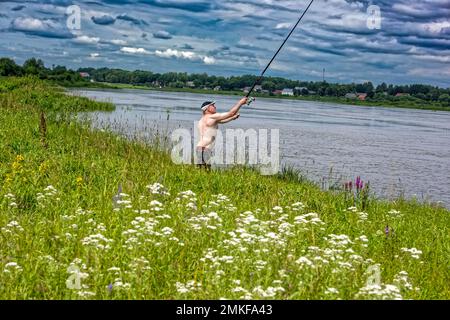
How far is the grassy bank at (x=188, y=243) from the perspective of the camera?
18.3 feet

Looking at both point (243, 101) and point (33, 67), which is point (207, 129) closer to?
point (243, 101)

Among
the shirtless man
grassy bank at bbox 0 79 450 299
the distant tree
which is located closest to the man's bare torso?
the shirtless man

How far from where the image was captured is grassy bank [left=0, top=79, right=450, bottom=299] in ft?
18.3

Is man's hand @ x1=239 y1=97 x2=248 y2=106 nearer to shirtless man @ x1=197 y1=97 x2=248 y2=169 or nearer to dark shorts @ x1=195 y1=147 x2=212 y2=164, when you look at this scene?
shirtless man @ x1=197 y1=97 x2=248 y2=169

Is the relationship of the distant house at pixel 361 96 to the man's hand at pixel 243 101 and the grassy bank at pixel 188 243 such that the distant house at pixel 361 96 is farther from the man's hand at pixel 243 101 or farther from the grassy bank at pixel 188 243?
the grassy bank at pixel 188 243

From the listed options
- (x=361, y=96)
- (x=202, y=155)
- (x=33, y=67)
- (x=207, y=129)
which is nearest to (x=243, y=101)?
(x=207, y=129)

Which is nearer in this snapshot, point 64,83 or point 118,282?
point 118,282

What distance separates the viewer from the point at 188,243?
683 centimetres

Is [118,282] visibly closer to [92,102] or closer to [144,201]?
[144,201]

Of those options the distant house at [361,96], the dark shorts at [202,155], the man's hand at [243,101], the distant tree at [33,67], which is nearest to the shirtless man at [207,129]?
the dark shorts at [202,155]

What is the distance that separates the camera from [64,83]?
89875mm

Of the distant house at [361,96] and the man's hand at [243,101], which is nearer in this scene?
the man's hand at [243,101]
